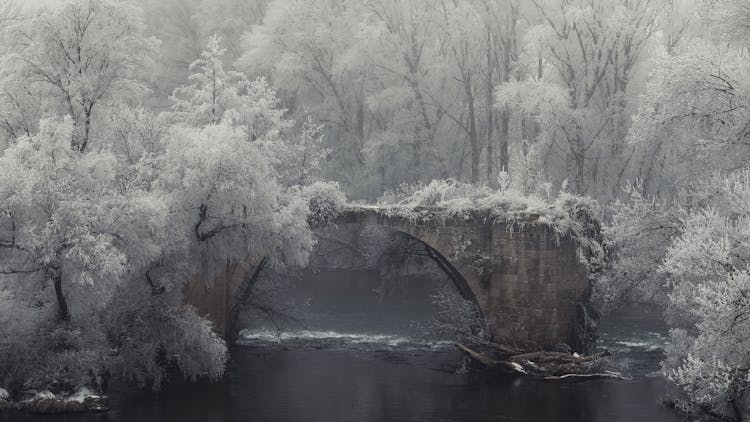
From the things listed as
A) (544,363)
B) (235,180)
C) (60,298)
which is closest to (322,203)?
(235,180)

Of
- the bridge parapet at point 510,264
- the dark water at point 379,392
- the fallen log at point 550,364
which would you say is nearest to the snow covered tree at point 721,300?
the dark water at point 379,392

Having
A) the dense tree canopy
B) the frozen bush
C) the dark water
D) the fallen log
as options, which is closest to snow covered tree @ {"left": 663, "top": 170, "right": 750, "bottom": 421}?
the dense tree canopy

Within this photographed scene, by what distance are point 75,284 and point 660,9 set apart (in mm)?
20621

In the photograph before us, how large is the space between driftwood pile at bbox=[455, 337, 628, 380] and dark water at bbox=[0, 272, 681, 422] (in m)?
0.41

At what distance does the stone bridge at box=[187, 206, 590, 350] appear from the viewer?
896 inches

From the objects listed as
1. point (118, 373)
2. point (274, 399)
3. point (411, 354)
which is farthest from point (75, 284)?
point (411, 354)

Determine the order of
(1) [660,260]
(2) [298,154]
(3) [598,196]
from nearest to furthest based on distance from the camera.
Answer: (1) [660,260], (2) [298,154], (3) [598,196]

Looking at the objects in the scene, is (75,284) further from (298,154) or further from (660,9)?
(660,9)

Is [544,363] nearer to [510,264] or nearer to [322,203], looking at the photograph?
[510,264]

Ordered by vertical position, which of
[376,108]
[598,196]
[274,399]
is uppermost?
[376,108]

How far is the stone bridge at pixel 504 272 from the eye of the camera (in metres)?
22.8

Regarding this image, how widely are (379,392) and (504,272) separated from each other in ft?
15.3

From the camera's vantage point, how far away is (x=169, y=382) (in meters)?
20.6

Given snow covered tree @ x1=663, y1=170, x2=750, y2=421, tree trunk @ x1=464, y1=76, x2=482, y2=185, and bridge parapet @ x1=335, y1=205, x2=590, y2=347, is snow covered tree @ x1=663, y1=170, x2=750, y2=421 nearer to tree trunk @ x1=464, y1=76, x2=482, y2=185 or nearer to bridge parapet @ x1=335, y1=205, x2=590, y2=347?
bridge parapet @ x1=335, y1=205, x2=590, y2=347
